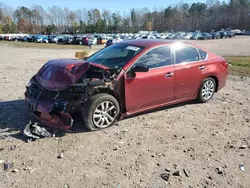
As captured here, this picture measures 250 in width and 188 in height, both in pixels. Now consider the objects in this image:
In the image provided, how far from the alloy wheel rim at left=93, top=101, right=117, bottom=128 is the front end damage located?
28 cm

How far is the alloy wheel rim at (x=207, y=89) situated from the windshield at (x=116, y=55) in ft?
6.93

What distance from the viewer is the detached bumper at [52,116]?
14.4ft

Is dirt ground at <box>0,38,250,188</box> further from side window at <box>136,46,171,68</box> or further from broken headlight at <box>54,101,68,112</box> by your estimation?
side window at <box>136,46,171,68</box>

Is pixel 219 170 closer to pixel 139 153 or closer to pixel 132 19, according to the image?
pixel 139 153

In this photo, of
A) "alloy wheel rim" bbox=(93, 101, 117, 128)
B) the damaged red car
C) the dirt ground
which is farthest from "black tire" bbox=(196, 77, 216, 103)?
"alloy wheel rim" bbox=(93, 101, 117, 128)

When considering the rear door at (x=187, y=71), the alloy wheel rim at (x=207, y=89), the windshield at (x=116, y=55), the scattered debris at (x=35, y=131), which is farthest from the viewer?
the alloy wheel rim at (x=207, y=89)

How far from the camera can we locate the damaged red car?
14.9 feet

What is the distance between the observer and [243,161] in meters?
3.82

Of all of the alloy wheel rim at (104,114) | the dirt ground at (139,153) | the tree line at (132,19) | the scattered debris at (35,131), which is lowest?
the dirt ground at (139,153)

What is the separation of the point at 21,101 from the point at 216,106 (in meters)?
4.91

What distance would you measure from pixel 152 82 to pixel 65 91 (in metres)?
1.75

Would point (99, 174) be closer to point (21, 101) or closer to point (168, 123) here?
point (168, 123)

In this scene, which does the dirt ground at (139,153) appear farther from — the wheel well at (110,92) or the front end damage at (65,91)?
the wheel well at (110,92)

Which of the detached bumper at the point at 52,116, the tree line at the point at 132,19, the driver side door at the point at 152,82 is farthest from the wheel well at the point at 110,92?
the tree line at the point at 132,19
